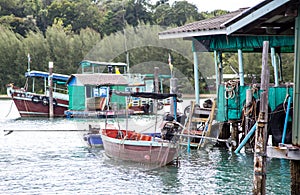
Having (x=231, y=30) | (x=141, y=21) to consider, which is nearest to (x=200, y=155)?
(x=231, y=30)

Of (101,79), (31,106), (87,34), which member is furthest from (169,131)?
(87,34)

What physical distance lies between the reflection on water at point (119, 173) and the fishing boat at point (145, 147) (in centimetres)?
22

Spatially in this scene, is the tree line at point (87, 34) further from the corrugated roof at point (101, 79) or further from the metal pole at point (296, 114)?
the metal pole at point (296, 114)

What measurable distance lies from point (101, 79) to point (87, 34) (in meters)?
22.7

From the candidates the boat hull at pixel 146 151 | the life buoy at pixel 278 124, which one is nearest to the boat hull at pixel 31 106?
the boat hull at pixel 146 151

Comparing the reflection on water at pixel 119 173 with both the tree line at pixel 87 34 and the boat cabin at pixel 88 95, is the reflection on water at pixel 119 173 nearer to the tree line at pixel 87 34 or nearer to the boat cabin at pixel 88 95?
the boat cabin at pixel 88 95

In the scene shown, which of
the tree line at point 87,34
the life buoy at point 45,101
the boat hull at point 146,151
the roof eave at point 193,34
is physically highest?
the tree line at point 87,34

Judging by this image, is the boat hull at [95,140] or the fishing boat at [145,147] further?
the boat hull at [95,140]

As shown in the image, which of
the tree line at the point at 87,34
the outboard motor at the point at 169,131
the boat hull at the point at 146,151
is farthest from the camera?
the tree line at the point at 87,34

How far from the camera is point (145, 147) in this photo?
677 inches

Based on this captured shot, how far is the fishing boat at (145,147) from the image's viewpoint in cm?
1700

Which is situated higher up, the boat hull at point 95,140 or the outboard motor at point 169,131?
the outboard motor at point 169,131

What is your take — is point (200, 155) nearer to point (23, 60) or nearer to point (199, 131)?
point (199, 131)

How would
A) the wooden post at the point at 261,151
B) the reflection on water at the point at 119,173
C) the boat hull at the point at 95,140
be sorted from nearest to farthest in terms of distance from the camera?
1. the wooden post at the point at 261,151
2. the reflection on water at the point at 119,173
3. the boat hull at the point at 95,140
